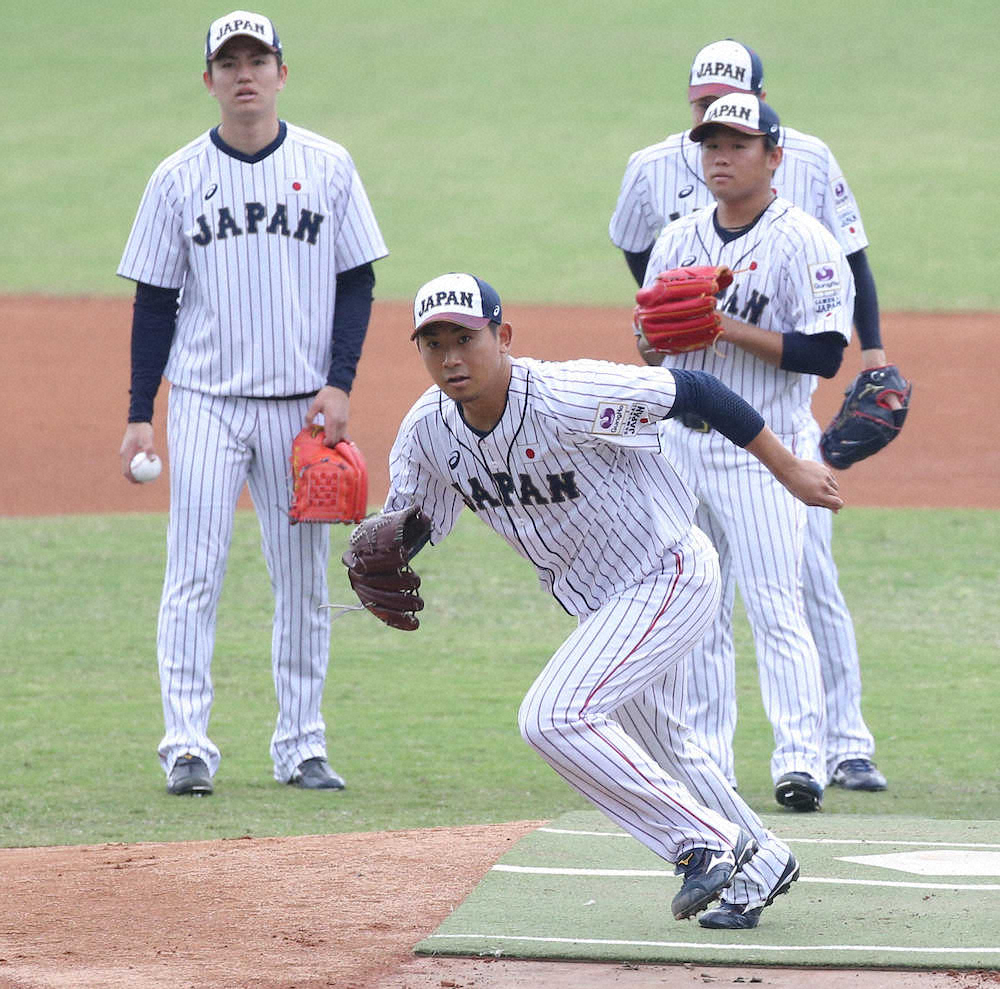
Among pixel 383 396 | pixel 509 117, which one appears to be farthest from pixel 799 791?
pixel 509 117

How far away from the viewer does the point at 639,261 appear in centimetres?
577

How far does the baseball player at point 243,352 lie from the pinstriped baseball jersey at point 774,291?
43.1 inches

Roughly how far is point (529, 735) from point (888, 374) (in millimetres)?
2220

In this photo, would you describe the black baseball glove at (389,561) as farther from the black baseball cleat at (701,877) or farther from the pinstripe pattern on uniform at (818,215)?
the pinstripe pattern on uniform at (818,215)

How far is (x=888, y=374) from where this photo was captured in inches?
212

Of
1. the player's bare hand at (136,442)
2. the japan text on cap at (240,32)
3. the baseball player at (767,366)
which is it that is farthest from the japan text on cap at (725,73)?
the player's bare hand at (136,442)

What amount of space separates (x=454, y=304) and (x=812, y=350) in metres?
1.59

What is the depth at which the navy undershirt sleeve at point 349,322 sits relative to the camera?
5.51 m

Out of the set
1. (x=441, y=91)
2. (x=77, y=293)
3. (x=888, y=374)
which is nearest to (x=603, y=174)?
(x=441, y=91)

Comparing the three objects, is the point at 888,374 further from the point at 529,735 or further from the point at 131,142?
the point at 131,142

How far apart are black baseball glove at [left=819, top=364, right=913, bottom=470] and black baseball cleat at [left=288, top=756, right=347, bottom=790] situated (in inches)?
67.0

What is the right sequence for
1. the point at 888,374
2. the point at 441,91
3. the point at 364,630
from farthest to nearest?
the point at 441,91
the point at 364,630
the point at 888,374

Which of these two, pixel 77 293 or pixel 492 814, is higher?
pixel 77 293

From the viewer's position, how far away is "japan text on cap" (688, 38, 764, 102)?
17.3 feet
